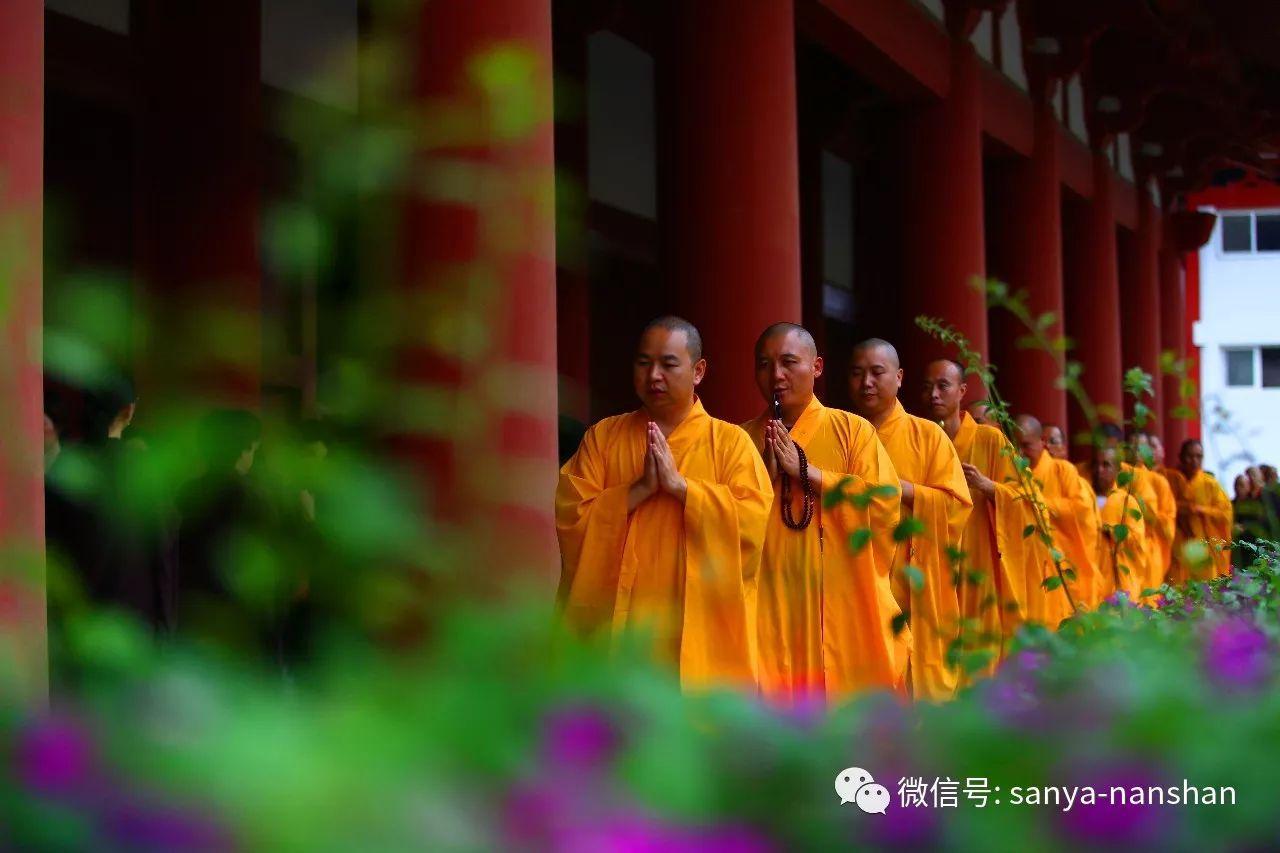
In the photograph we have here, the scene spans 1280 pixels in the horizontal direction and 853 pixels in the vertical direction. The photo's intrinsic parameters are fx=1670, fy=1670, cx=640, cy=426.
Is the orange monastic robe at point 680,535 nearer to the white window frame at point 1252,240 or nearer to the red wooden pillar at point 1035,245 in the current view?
the red wooden pillar at point 1035,245

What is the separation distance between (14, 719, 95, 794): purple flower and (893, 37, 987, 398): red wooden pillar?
35.0 feet

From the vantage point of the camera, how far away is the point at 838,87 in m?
12.6

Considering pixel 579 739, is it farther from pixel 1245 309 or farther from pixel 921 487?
pixel 1245 309

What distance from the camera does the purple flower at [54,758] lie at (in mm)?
886

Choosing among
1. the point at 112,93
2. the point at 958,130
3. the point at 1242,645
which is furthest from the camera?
the point at 958,130

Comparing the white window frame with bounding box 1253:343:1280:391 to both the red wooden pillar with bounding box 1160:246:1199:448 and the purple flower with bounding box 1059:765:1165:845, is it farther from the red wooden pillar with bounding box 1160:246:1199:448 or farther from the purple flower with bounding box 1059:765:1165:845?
the purple flower with bounding box 1059:765:1165:845

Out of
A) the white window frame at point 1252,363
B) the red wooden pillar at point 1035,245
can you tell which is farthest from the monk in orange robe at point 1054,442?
the white window frame at point 1252,363

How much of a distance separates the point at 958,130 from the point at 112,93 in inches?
242

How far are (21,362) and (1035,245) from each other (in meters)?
12.5

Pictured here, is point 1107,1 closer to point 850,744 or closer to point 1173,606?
point 1173,606

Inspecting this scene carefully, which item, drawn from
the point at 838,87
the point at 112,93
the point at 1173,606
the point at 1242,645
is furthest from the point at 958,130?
the point at 1242,645

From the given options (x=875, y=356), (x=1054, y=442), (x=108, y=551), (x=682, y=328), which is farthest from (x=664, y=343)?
(x=1054, y=442)

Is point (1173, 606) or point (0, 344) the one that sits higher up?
point (0, 344)

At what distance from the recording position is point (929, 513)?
5762mm
